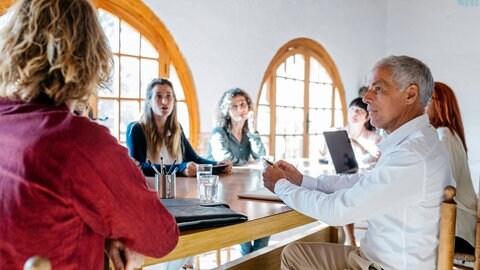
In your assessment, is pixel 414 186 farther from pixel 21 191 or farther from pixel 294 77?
pixel 294 77

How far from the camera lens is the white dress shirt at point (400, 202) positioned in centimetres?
126

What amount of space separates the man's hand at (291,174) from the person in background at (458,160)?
648 millimetres

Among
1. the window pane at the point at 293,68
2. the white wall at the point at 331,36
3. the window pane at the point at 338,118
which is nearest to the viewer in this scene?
the white wall at the point at 331,36

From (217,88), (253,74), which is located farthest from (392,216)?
(253,74)

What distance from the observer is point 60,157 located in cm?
76

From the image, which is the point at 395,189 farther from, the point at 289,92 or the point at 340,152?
the point at 289,92

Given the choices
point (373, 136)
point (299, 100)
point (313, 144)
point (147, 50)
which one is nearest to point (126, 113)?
point (147, 50)

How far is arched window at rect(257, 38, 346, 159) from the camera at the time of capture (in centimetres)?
474

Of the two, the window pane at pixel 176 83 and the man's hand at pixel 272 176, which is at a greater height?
the window pane at pixel 176 83

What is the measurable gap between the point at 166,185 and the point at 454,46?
5484 millimetres

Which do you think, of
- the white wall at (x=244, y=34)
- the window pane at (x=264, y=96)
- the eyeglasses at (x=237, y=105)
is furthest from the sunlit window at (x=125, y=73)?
the window pane at (x=264, y=96)

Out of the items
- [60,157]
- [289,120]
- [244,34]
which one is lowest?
[60,157]

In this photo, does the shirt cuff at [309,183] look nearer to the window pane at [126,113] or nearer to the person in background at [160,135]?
the person in background at [160,135]

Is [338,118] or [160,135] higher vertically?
[338,118]
